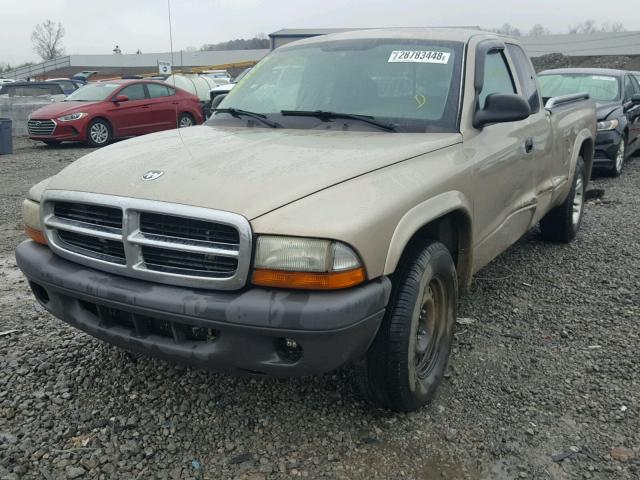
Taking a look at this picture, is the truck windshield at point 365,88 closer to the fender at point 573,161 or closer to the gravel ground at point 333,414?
the gravel ground at point 333,414

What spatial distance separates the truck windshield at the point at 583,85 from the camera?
30.5 feet

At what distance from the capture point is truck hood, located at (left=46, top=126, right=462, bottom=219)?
7.77 feet

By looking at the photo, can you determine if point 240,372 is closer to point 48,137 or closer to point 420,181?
point 420,181

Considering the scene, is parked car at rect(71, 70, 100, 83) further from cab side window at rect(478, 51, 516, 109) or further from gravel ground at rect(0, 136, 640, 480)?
gravel ground at rect(0, 136, 640, 480)

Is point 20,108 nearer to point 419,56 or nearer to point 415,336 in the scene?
point 419,56

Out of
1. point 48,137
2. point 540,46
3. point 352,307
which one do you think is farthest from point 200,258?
point 540,46

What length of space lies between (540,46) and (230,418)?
5451cm

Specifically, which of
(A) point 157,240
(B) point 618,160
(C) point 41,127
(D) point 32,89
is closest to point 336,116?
(A) point 157,240

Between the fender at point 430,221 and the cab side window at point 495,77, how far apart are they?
87 centimetres

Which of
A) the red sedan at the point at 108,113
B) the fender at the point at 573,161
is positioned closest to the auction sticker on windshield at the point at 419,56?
the fender at the point at 573,161

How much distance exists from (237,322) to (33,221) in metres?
1.36

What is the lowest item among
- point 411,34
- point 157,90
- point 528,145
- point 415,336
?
point 415,336

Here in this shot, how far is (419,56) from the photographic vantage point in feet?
11.6

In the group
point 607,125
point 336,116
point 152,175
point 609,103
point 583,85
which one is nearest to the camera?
point 152,175
